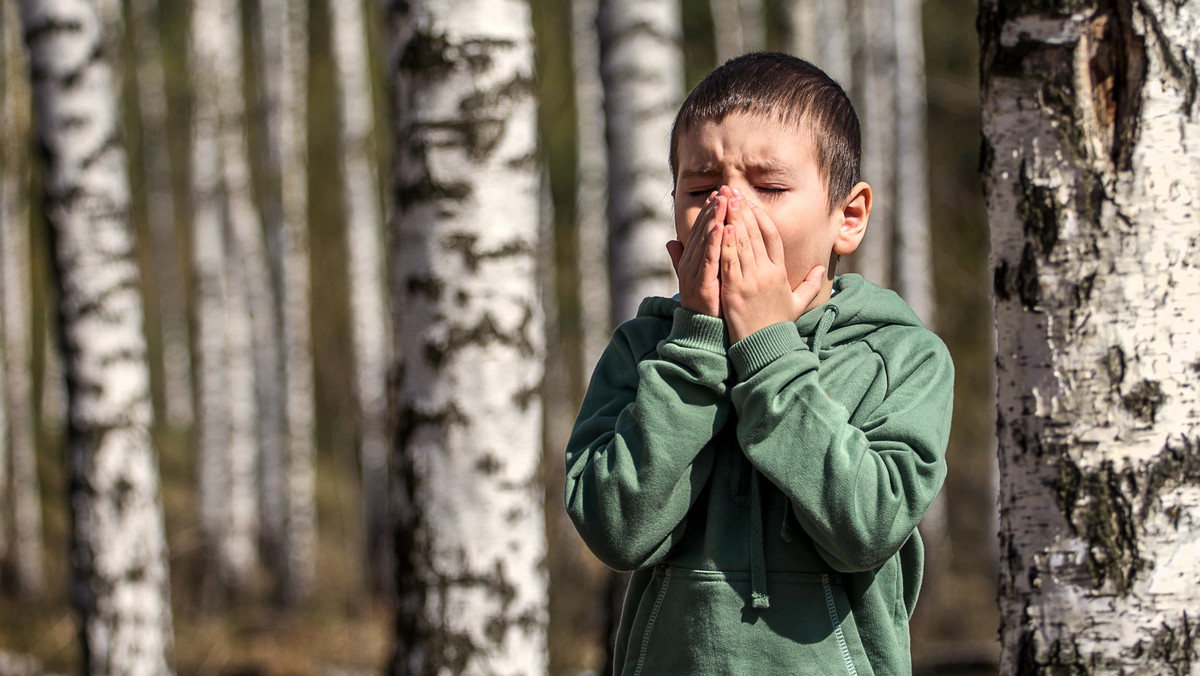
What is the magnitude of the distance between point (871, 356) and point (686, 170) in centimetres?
43

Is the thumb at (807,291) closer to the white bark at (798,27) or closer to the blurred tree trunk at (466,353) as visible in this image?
the blurred tree trunk at (466,353)

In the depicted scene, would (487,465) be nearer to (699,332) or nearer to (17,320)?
(699,332)

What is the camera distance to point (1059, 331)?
203cm

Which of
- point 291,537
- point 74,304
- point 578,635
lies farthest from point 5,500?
point 74,304

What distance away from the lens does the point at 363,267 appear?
10.6 metres

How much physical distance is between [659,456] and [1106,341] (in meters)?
1.11

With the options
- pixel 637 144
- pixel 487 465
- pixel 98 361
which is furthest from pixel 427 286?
pixel 98 361

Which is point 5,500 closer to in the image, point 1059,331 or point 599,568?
point 599,568

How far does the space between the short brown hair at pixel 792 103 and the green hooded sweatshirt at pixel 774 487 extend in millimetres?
221

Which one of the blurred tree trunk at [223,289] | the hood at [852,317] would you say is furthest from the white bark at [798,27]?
the hood at [852,317]

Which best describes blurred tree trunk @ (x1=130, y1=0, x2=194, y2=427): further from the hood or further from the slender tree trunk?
the hood

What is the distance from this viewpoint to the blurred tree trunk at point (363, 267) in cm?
1045

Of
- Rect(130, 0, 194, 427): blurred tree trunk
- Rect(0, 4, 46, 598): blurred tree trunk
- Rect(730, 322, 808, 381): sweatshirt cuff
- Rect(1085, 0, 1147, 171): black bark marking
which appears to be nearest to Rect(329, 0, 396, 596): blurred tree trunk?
Rect(0, 4, 46, 598): blurred tree trunk

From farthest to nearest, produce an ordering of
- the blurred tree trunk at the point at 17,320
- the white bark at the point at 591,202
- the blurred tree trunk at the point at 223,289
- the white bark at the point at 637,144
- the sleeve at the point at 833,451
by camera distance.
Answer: the white bark at the point at 591,202, the blurred tree trunk at the point at 223,289, the blurred tree trunk at the point at 17,320, the white bark at the point at 637,144, the sleeve at the point at 833,451
